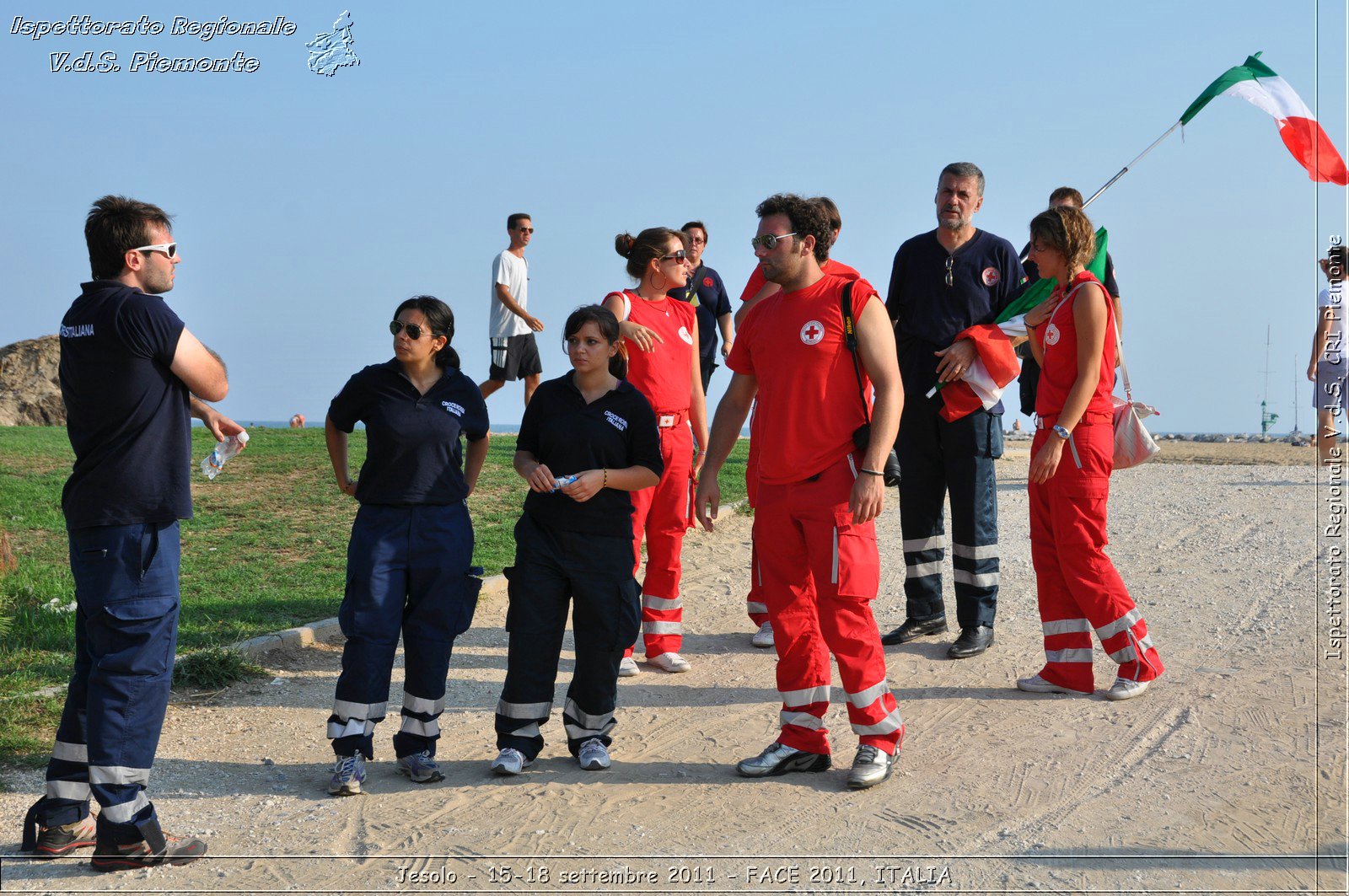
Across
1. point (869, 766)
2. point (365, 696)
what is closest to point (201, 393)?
point (365, 696)

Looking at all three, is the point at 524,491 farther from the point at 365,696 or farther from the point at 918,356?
the point at 365,696

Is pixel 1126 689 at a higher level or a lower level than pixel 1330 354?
lower

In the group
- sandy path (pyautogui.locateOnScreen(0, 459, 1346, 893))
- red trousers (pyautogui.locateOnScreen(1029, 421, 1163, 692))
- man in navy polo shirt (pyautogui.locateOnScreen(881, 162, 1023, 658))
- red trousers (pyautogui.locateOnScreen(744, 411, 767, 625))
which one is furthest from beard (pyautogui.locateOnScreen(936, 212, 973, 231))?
sandy path (pyautogui.locateOnScreen(0, 459, 1346, 893))

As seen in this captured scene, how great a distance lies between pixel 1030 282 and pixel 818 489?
2.91m

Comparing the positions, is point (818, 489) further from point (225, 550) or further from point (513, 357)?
point (513, 357)

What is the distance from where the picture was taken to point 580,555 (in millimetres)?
5121

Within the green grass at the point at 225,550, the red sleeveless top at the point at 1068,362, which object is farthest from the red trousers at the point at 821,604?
the green grass at the point at 225,550

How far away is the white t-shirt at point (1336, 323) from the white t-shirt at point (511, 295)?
766 cm

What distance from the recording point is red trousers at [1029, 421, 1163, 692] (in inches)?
229

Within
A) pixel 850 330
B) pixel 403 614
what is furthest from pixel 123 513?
pixel 850 330

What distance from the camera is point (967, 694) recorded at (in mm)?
6098

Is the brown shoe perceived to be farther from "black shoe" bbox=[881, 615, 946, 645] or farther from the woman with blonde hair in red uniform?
"black shoe" bbox=[881, 615, 946, 645]

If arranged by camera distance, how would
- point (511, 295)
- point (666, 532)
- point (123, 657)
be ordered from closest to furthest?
point (123, 657), point (666, 532), point (511, 295)

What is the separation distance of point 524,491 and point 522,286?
227 centimetres
